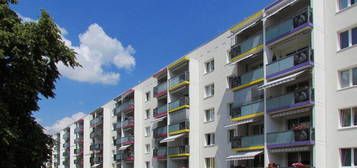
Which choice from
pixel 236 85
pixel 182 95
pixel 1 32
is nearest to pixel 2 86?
pixel 1 32

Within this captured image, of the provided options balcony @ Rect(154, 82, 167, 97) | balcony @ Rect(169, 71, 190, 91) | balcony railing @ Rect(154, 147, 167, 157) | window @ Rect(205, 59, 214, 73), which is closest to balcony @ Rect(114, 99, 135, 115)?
balcony @ Rect(154, 82, 167, 97)

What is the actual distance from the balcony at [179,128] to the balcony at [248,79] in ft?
29.4

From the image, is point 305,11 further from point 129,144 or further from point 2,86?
point 129,144

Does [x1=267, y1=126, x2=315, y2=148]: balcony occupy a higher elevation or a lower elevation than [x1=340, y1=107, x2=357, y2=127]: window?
lower

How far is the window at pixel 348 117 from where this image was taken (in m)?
21.8

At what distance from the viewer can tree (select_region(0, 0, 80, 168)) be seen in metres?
16.5

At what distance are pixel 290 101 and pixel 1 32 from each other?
56.5 feet

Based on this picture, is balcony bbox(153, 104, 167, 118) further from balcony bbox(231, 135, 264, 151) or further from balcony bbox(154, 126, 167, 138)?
balcony bbox(231, 135, 264, 151)

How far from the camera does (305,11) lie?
23.9m

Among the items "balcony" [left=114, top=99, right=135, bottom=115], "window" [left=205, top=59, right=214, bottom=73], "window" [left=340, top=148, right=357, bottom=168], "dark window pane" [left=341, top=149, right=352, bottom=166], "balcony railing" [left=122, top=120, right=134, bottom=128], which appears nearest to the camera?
"window" [left=340, top=148, right=357, bottom=168]

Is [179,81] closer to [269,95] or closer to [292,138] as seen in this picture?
[269,95]

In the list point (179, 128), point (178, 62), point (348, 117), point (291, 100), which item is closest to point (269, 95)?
point (291, 100)

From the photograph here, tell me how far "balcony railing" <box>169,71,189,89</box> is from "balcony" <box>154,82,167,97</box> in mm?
1975

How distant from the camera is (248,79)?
2936 cm
